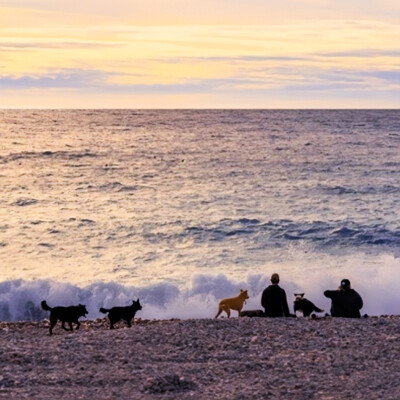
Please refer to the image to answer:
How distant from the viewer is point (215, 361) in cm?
1131

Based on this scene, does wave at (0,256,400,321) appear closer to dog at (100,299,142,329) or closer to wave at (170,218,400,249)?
dog at (100,299,142,329)

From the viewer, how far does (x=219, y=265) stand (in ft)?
81.9

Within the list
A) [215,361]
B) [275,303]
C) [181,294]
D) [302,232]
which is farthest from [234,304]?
[302,232]

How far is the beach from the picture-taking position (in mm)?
9984

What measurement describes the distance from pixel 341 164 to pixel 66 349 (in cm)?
4879

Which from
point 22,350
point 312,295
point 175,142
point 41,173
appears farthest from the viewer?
point 175,142

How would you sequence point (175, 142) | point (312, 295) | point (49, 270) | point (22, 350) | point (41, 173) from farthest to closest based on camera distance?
point (175, 142) < point (41, 173) < point (49, 270) < point (312, 295) < point (22, 350)

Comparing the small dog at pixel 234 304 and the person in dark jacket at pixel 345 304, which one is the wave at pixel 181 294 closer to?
the small dog at pixel 234 304

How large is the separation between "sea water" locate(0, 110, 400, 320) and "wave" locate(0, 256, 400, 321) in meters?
0.05

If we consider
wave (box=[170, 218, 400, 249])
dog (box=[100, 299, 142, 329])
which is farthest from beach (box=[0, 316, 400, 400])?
wave (box=[170, 218, 400, 249])

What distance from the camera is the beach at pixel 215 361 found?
393 inches

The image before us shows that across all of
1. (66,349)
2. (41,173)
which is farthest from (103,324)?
(41,173)

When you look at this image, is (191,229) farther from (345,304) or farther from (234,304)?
(345,304)

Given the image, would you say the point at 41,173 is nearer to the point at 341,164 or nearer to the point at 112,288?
the point at 341,164
